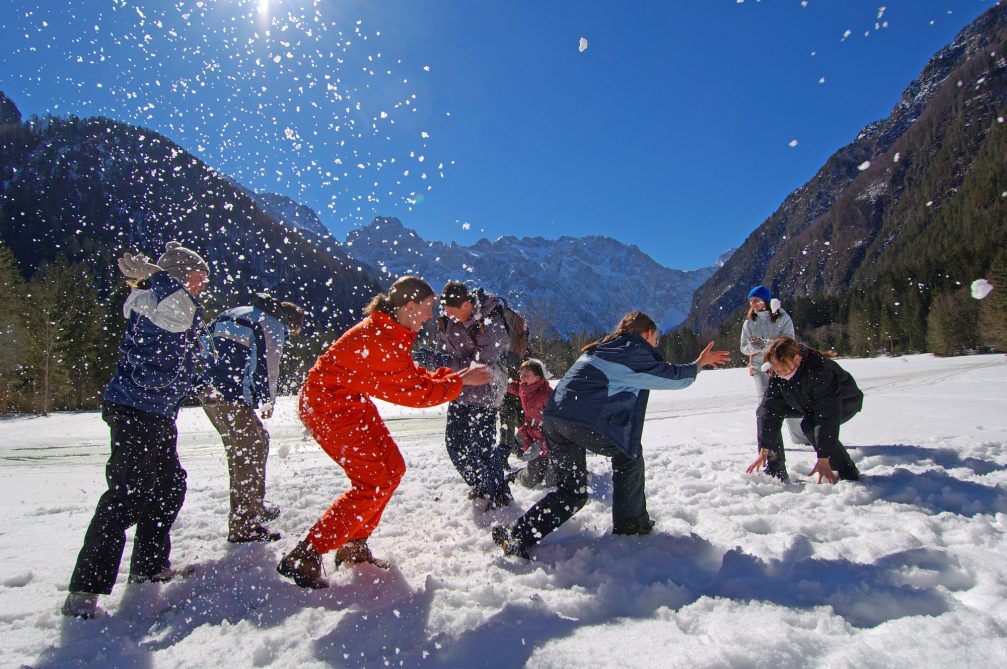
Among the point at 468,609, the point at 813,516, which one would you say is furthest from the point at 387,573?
the point at 813,516

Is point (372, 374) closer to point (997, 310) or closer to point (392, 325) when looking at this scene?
point (392, 325)

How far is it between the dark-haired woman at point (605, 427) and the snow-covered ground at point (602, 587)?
0.16 meters

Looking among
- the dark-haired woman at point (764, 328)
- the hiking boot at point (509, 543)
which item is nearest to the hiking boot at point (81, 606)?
the hiking boot at point (509, 543)

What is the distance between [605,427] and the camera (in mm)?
3113

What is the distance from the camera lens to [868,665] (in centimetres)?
168

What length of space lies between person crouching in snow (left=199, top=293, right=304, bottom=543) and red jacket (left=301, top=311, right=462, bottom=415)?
996 mm

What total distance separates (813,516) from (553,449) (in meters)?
1.87

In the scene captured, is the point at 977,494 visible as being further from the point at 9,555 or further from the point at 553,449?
the point at 9,555

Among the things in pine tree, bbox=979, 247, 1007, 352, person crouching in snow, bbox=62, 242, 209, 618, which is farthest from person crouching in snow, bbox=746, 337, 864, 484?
pine tree, bbox=979, 247, 1007, 352

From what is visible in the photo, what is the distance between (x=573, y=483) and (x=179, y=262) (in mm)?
2933

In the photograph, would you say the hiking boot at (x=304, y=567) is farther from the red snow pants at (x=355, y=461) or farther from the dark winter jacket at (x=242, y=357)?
the dark winter jacket at (x=242, y=357)

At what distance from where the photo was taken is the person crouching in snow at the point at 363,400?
280cm

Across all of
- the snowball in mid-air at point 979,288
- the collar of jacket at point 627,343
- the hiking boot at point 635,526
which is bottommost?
the hiking boot at point 635,526

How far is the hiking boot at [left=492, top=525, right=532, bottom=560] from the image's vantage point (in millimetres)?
3002
